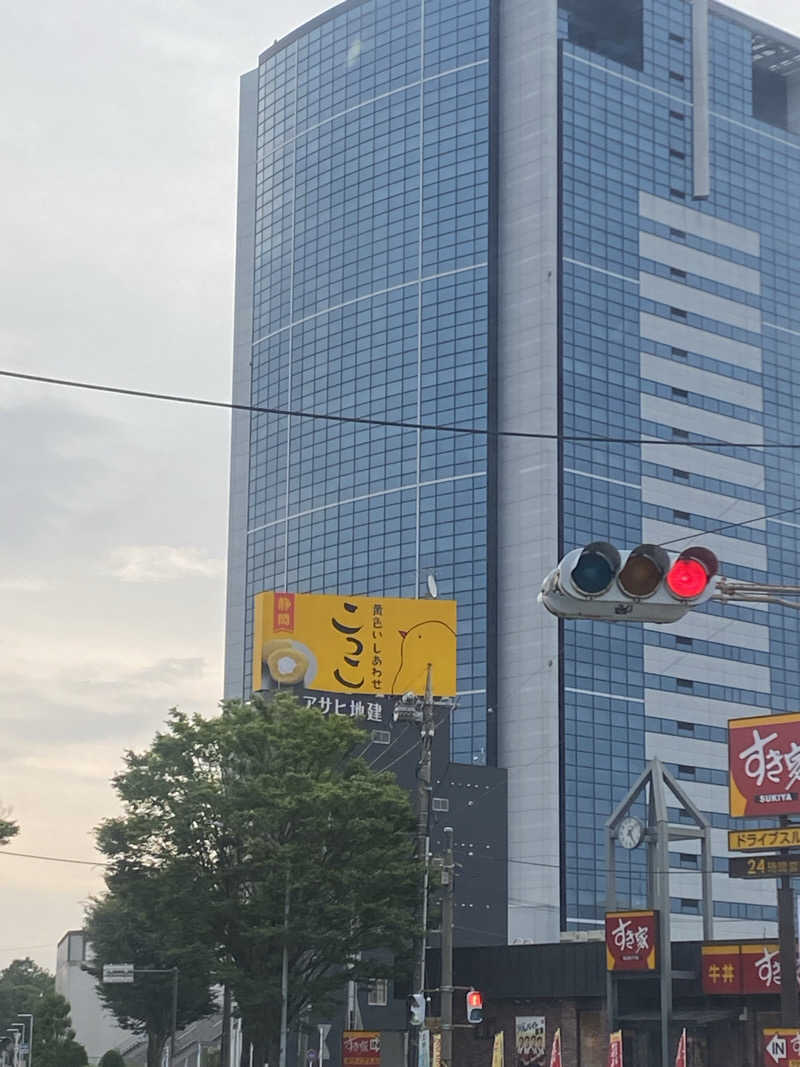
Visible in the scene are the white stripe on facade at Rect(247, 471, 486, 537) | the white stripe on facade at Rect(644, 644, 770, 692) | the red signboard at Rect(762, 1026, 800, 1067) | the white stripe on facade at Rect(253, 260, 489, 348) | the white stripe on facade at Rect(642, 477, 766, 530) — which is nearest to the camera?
the red signboard at Rect(762, 1026, 800, 1067)

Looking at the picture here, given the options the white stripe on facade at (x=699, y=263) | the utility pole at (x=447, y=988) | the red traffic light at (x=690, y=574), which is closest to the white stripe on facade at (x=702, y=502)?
the white stripe on facade at (x=699, y=263)

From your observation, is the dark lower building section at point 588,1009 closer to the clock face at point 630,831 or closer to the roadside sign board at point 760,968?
the roadside sign board at point 760,968

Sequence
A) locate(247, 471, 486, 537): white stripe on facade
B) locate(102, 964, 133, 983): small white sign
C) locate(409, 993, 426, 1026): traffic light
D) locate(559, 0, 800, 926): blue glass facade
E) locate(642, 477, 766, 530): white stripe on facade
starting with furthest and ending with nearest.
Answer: locate(642, 477, 766, 530): white stripe on facade < locate(247, 471, 486, 537): white stripe on facade < locate(559, 0, 800, 926): blue glass facade < locate(102, 964, 133, 983): small white sign < locate(409, 993, 426, 1026): traffic light

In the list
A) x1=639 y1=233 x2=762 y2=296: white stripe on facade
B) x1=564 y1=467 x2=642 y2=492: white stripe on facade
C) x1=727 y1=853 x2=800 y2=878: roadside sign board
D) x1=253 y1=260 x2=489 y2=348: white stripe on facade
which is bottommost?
x1=727 y1=853 x2=800 y2=878: roadside sign board

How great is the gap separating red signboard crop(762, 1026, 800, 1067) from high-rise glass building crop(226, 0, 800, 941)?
88.1m

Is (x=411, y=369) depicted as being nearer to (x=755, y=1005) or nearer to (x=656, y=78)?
(x=656, y=78)

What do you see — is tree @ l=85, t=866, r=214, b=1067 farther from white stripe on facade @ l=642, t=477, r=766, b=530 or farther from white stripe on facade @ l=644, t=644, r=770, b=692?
white stripe on facade @ l=642, t=477, r=766, b=530

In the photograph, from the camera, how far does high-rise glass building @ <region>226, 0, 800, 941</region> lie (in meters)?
148

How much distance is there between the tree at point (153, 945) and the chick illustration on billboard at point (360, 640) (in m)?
16.3

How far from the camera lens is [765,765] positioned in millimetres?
52625

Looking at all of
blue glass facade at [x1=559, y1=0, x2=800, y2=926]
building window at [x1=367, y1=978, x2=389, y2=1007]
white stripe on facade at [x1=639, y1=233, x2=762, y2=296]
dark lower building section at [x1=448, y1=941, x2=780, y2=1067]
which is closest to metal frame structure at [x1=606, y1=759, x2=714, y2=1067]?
dark lower building section at [x1=448, y1=941, x2=780, y2=1067]

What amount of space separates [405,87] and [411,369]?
2923cm

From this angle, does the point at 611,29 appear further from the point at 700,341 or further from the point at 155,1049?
the point at 155,1049

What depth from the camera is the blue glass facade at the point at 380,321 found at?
15438 centimetres
